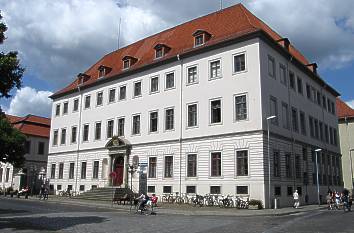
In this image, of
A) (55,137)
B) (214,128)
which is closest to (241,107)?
(214,128)

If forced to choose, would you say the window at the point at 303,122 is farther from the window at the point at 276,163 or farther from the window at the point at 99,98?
the window at the point at 99,98

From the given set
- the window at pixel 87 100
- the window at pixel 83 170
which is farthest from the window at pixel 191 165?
the window at pixel 87 100

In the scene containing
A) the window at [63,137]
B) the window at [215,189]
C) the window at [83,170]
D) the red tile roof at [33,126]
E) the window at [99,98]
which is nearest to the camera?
the window at [215,189]

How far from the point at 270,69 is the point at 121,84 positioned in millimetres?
17054

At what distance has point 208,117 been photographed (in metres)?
34.6

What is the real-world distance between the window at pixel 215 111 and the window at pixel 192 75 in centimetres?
304

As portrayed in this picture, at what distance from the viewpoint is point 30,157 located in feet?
211

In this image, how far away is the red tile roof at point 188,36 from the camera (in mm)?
35556

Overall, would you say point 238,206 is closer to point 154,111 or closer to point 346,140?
point 154,111

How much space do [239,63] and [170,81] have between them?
7.89 meters

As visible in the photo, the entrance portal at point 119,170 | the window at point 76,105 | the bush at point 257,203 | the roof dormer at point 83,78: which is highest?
the roof dormer at point 83,78

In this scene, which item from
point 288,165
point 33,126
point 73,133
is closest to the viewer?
point 288,165

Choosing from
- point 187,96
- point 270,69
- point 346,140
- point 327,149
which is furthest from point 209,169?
point 346,140

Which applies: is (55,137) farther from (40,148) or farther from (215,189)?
(215,189)
